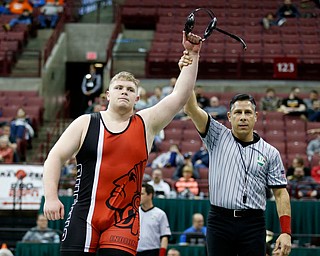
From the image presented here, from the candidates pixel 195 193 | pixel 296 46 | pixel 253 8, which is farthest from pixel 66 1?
pixel 195 193

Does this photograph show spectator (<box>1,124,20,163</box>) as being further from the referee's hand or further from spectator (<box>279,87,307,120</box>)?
the referee's hand

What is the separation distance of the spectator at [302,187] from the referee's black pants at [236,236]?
23.6 feet

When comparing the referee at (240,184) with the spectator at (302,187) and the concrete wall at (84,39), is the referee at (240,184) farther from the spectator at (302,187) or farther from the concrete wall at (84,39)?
the concrete wall at (84,39)

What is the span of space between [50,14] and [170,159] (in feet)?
34.3

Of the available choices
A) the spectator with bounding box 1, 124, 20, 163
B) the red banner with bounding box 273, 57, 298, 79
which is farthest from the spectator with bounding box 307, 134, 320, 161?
the spectator with bounding box 1, 124, 20, 163

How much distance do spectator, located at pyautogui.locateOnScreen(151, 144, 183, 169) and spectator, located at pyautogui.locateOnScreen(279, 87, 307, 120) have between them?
3353mm

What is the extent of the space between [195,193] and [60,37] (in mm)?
10778

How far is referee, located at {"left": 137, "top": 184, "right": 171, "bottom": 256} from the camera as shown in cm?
1017

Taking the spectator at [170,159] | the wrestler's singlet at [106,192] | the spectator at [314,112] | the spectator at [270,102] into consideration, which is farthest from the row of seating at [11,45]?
the wrestler's singlet at [106,192]

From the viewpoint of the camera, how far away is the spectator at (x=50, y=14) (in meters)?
24.3

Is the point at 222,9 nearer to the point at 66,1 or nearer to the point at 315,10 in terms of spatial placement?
the point at 315,10

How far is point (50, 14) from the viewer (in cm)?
2456

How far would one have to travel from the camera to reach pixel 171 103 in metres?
6.02

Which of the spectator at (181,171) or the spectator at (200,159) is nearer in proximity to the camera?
the spectator at (181,171)
